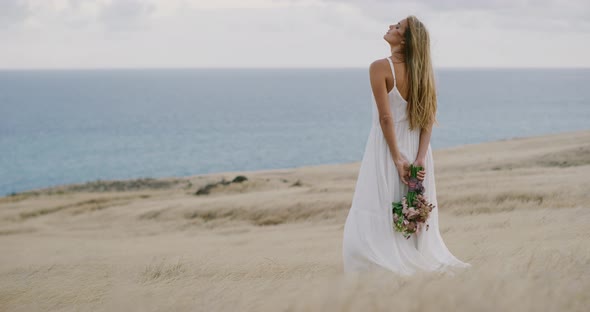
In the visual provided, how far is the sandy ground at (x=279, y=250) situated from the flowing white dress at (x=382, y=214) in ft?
1.33

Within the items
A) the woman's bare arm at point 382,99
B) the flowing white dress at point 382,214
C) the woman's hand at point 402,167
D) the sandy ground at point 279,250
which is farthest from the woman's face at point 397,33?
the sandy ground at point 279,250

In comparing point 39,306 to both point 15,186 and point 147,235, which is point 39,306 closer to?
point 147,235

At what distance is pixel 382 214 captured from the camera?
6527mm

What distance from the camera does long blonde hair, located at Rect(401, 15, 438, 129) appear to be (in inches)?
247

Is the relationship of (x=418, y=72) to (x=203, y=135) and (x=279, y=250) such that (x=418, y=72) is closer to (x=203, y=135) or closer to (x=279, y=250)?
(x=279, y=250)

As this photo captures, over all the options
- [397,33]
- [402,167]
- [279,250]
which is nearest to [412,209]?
[402,167]

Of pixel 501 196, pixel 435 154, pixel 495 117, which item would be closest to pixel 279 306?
pixel 501 196

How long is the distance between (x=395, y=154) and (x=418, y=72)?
920mm

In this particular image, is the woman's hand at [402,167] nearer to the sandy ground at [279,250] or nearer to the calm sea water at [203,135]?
the sandy ground at [279,250]

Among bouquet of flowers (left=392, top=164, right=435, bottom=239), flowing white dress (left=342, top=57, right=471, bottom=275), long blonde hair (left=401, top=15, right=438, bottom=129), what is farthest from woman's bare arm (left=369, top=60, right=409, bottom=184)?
bouquet of flowers (left=392, top=164, right=435, bottom=239)

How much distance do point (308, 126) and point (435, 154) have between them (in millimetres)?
91143

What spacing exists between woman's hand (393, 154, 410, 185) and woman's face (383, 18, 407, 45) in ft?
4.16

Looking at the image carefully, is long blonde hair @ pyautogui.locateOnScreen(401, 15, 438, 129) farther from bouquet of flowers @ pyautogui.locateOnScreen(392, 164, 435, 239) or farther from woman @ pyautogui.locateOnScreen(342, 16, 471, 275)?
bouquet of flowers @ pyautogui.locateOnScreen(392, 164, 435, 239)

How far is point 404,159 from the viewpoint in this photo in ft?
21.7
